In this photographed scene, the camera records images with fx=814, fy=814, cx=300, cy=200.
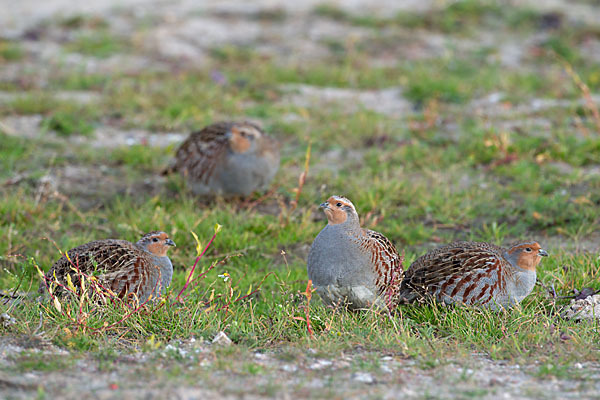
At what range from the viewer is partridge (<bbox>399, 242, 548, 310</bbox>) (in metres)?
4.94

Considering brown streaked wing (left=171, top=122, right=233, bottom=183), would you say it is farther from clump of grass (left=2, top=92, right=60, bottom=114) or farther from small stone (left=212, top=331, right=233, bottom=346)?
small stone (left=212, top=331, right=233, bottom=346)

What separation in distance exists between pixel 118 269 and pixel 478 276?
2.17m

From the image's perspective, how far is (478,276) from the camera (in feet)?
16.2

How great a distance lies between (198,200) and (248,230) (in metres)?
0.88

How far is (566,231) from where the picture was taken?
6.43 m

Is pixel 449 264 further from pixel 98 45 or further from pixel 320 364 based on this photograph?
pixel 98 45

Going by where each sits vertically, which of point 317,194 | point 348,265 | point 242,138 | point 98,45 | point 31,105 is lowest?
point 317,194

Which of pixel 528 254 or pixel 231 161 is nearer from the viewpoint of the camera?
pixel 528 254

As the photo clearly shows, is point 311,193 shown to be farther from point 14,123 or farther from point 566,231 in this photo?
point 14,123

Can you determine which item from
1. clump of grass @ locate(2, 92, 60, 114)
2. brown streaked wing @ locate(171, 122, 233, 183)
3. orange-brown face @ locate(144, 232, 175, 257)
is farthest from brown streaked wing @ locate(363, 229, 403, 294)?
clump of grass @ locate(2, 92, 60, 114)

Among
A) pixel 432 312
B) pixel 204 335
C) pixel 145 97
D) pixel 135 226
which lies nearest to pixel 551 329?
pixel 432 312

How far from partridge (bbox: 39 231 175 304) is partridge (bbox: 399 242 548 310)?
1.58m

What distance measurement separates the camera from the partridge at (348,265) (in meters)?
4.77

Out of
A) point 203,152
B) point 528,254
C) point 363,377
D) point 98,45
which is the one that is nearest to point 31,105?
point 98,45
